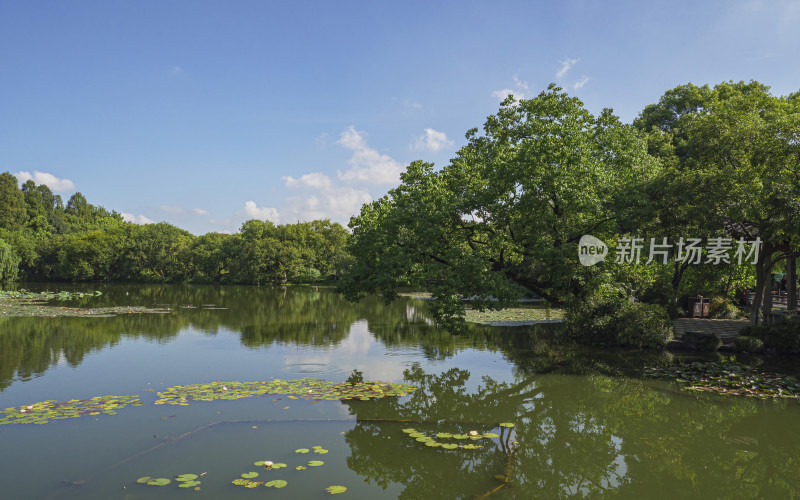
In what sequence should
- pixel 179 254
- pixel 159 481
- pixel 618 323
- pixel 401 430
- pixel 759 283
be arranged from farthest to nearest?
pixel 179 254
pixel 618 323
pixel 759 283
pixel 401 430
pixel 159 481

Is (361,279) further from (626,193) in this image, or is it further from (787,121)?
(787,121)

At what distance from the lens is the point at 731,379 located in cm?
1228

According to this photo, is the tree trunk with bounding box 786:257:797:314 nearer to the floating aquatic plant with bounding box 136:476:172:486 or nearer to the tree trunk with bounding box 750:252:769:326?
the tree trunk with bounding box 750:252:769:326

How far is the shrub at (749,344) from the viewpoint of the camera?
52.0 ft

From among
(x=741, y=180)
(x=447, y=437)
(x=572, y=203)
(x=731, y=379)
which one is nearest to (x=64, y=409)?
(x=447, y=437)

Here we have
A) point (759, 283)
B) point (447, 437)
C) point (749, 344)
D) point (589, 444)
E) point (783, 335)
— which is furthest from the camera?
point (759, 283)

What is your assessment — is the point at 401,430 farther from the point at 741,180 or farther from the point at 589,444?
the point at 741,180

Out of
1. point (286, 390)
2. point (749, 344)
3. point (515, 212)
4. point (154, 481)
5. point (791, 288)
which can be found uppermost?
point (515, 212)

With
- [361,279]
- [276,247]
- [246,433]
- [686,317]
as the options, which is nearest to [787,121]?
[686,317]

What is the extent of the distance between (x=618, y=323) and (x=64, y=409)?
16.7 meters

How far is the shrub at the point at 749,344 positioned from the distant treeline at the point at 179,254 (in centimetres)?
5099

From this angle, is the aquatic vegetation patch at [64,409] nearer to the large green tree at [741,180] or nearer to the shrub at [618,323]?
the shrub at [618,323]

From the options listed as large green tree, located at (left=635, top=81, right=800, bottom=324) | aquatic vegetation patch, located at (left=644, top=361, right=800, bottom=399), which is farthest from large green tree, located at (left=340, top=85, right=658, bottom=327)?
aquatic vegetation patch, located at (left=644, top=361, right=800, bottom=399)

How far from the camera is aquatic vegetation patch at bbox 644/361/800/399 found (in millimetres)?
11078
